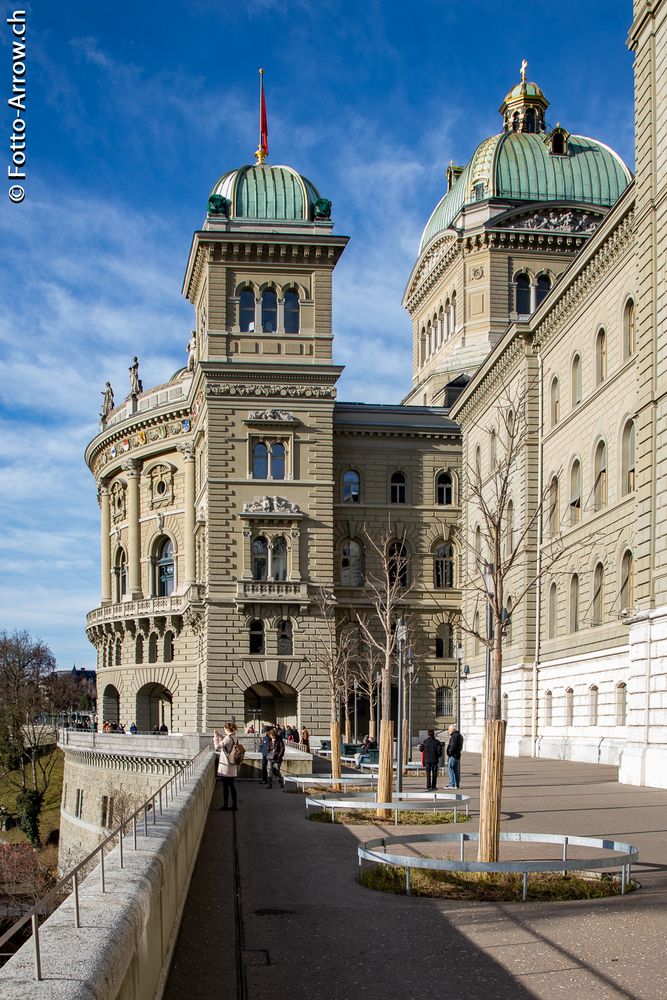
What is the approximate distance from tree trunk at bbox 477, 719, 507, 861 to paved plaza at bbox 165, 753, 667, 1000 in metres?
1.51

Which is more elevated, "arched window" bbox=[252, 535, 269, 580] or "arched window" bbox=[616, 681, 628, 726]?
"arched window" bbox=[252, 535, 269, 580]

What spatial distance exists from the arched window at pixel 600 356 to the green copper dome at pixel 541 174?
108 ft

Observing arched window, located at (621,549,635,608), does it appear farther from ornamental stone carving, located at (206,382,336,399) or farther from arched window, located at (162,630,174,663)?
arched window, located at (162,630,174,663)

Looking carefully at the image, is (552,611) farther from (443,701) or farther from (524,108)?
(524,108)

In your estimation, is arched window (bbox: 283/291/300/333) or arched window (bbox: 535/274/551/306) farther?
arched window (bbox: 535/274/551/306)

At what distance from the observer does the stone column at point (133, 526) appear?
83938mm

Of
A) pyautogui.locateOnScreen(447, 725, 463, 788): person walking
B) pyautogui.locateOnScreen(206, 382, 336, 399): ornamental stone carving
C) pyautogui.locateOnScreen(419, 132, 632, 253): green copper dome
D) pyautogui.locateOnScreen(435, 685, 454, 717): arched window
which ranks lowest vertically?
pyautogui.locateOnScreen(435, 685, 454, 717): arched window

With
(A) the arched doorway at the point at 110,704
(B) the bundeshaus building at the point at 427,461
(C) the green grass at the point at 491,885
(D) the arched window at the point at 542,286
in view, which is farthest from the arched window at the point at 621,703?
(A) the arched doorway at the point at 110,704

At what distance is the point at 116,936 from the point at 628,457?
35.6 m

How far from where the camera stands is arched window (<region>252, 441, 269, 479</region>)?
65250mm

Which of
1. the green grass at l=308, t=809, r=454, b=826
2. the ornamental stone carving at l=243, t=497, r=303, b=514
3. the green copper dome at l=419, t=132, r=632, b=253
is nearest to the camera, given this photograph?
the green grass at l=308, t=809, r=454, b=826

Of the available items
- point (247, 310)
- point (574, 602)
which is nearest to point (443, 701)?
point (247, 310)

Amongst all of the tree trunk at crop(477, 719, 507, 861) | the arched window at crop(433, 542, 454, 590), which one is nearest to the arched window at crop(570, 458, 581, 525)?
the arched window at crop(433, 542, 454, 590)

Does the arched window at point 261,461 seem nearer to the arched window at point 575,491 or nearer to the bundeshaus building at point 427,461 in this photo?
the bundeshaus building at point 427,461
